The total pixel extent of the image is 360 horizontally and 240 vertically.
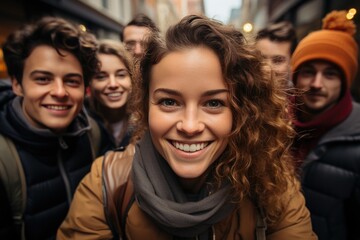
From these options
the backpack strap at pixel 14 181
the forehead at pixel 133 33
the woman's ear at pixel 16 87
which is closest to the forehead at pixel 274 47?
the forehead at pixel 133 33

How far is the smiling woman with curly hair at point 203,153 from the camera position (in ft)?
3.49

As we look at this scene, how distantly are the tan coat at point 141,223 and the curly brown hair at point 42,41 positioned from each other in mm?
914

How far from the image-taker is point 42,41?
167 cm

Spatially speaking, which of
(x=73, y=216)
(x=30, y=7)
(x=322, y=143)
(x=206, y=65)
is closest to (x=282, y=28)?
(x=322, y=143)

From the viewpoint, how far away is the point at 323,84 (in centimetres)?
184

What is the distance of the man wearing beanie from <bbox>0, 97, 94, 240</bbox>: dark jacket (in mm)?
1501

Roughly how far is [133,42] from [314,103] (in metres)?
1.79

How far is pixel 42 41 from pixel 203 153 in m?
1.32

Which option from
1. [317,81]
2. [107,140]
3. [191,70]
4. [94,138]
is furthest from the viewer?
[107,140]

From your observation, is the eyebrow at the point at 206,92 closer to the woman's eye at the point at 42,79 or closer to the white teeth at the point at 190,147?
the white teeth at the point at 190,147

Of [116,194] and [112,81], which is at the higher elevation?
[112,81]

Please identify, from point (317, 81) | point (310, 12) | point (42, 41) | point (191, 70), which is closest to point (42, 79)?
point (42, 41)

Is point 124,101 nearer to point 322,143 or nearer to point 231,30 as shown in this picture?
point 231,30

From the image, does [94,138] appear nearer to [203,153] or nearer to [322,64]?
[203,153]
